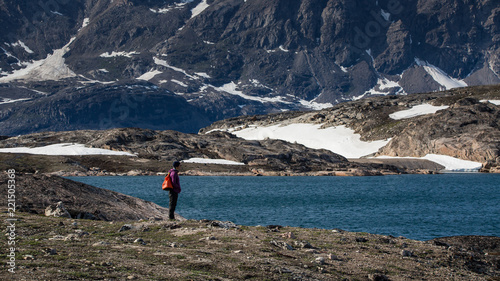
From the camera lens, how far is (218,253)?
20188 mm

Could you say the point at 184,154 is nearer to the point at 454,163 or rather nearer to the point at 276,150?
the point at 276,150

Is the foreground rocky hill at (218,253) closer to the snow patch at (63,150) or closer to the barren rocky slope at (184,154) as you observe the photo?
the barren rocky slope at (184,154)

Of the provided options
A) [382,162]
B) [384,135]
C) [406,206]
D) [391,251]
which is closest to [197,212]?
[406,206]

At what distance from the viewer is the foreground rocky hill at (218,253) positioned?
16781 millimetres

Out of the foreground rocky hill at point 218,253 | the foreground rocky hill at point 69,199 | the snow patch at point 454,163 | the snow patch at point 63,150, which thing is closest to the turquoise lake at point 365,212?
the foreground rocky hill at point 69,199

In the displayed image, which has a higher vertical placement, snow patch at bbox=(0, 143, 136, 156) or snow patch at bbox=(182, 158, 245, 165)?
snow patch at bbox=(0, 143, 136, 156)

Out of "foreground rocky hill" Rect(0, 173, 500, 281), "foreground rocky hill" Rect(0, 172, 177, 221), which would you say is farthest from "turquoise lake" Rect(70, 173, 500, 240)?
"foreground rocky hill" Rect(0, 173, 500, 281)

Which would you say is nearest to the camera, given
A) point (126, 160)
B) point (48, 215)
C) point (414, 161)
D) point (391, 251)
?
point (391, 251)

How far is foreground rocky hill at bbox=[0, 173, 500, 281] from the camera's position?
55.1 ft

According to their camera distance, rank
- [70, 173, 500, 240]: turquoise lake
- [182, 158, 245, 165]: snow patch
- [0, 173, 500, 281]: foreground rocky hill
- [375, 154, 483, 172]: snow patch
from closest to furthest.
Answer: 1. [0, 173, 500, 281]: foreground rocky hill
2. [70, 173, 500, 240]: turquoise lake
3. [182, 158, 245, 165]: snow patch
4. [375, 154, 483, 172]: snow patch

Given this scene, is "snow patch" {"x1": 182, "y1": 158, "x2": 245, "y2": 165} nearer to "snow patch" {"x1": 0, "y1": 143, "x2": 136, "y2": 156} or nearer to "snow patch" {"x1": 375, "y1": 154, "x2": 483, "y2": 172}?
"snow patch" {"x1": 0, "y1": 143, "x2": 136, "y2": 156}

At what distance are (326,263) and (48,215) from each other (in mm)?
15240

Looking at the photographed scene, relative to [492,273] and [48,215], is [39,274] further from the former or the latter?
[492,273]

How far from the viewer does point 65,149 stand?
144m
